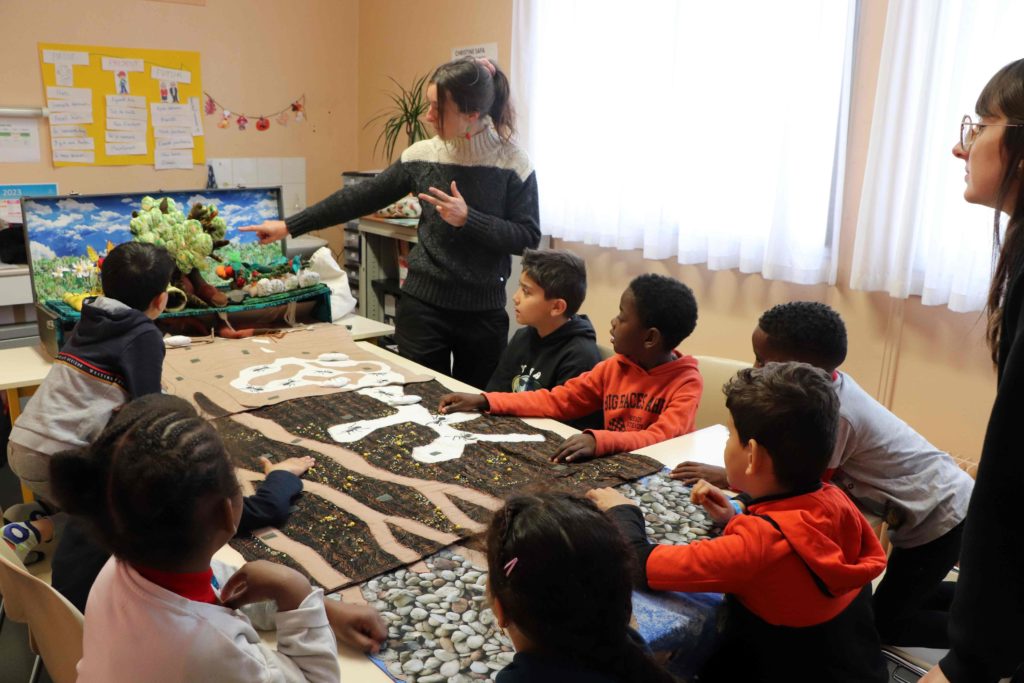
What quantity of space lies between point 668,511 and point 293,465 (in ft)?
2.52

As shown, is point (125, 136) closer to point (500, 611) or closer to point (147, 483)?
point (147, 483)

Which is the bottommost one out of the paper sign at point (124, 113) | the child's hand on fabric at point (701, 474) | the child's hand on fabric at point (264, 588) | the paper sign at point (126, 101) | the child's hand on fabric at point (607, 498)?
the child's hand on fabric at point (701, 474)

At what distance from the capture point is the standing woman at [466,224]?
7.88 ft

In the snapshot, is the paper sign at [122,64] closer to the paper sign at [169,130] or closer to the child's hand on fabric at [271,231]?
the paper sign at [169,130]

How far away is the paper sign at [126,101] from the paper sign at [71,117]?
0.37 feet

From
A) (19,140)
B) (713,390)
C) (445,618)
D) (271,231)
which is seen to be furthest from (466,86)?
(19,140)

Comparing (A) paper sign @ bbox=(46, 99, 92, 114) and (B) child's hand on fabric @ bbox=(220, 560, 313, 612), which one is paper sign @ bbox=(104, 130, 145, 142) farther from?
(B) child's hand on fabric @ bbox=(220, 560, 313, 612)

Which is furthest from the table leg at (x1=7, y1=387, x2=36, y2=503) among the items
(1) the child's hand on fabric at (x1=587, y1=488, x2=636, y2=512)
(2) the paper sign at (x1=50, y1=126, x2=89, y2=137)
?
(2) the paper sign at (x1=50, y1=126, x2=89, y2=137)

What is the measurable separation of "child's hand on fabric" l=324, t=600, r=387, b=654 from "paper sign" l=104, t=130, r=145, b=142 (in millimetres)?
3782

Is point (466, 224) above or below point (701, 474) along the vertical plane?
above

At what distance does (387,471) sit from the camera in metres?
1.71

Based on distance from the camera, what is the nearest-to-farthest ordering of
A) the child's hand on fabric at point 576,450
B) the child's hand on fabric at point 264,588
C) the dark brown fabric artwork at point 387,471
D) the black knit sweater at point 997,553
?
the black knit sweater at point 997,553, the child's hand on fabric at point 264,588, the dark brown fabric artwork at point 387,471, the child's hand on fabric at point 576,450

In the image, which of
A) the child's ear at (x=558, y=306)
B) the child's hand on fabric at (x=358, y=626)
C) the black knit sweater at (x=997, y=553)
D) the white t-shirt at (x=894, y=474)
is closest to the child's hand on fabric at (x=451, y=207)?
the child's ear at (x=558, y=306)

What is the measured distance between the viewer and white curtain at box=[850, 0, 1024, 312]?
235 centimetres
